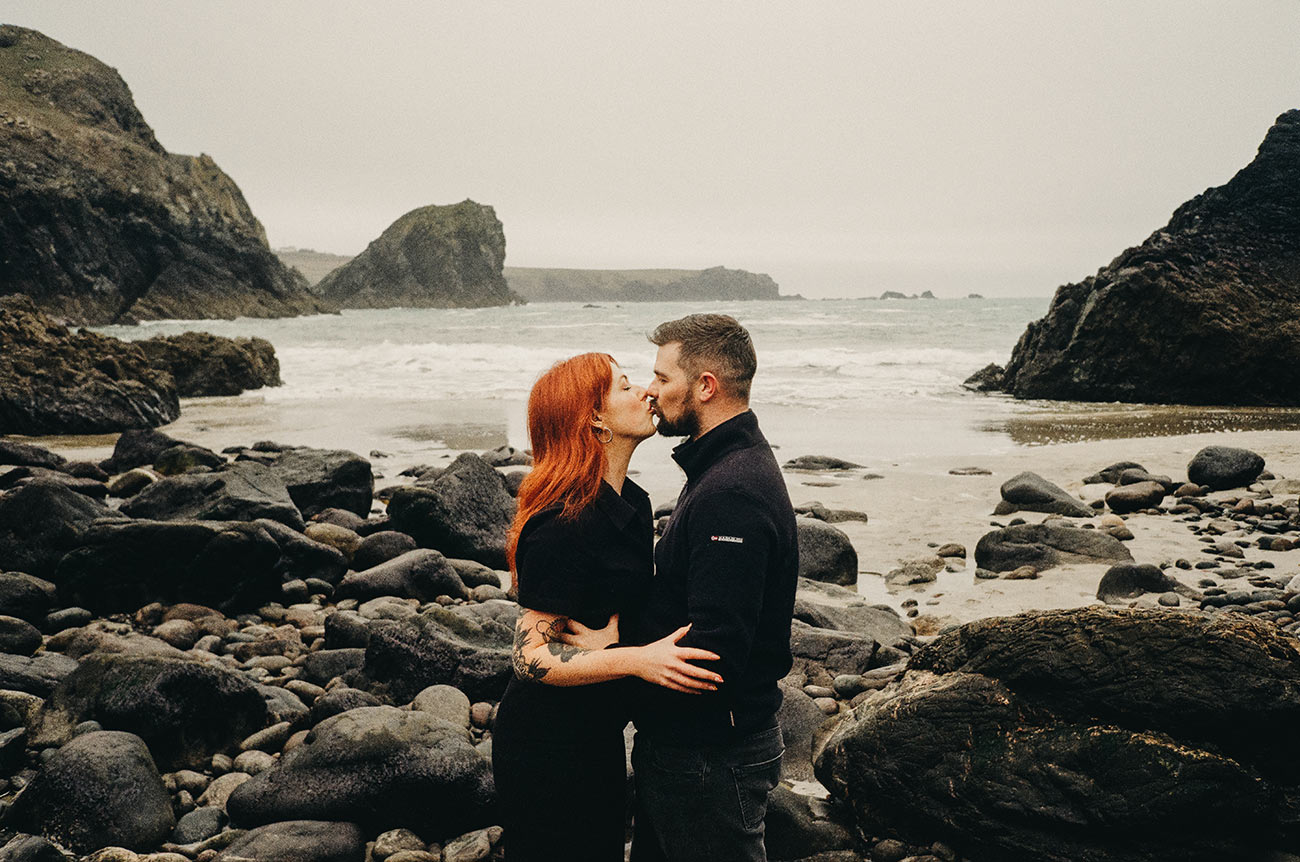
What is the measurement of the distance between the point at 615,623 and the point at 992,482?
11.0 meters

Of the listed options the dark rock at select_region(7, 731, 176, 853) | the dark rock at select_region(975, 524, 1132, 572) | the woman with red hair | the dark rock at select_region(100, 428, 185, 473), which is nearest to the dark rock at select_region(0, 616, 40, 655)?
the dark rock at select_region(7, 731, 176, 853)

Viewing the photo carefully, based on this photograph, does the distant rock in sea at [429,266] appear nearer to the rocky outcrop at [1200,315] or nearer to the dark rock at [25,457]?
the rocky outcrop at [1200,315]

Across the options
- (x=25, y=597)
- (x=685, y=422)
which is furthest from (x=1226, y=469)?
(x=25, y=597)

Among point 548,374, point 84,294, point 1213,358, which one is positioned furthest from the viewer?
point 84,294

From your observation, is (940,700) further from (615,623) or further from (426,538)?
(426,538)

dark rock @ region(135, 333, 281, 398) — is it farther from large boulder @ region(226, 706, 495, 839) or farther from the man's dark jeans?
the man's dark jeans

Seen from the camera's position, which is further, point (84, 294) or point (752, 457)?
point (84, 294)

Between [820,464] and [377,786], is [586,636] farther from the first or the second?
[820,464]

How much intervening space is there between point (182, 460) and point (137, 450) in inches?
54.4

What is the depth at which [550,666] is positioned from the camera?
2818mm

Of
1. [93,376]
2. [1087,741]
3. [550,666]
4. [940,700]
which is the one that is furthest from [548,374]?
[93,376]

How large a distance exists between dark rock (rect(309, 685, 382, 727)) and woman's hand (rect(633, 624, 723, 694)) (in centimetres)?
339

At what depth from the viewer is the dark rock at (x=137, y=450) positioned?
13.6 metres

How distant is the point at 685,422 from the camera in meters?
3.08
